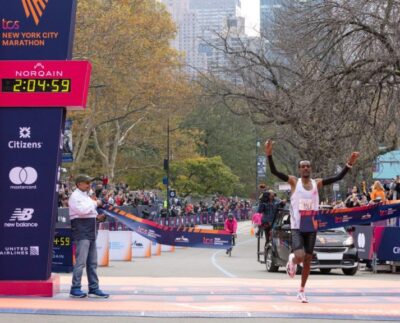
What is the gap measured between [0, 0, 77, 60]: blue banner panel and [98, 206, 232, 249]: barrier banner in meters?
9.09

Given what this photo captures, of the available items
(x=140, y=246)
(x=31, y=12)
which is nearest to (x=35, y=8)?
(x=31, y=12)

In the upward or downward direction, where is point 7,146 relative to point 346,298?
upward

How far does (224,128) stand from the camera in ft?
325

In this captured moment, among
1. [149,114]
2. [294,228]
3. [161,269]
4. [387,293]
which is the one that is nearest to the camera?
[294,228]

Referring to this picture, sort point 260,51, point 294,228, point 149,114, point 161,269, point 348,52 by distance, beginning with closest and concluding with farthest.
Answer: point 294,228
point 161,269
point 348,52
point 260,51
point 149,114

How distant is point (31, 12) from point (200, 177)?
2981 inches

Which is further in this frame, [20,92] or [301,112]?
[301,112]

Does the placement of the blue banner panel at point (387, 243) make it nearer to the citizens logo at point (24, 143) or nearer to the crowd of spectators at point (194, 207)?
the citizens logo at point (24, 143)

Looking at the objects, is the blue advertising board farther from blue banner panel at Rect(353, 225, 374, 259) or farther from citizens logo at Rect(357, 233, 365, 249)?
citizens logo at Rect(357, 233, 365, 249)

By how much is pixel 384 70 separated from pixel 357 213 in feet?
18.8

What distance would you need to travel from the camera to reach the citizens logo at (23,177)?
1209 cm

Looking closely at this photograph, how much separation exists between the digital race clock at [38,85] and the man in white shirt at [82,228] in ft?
3.78

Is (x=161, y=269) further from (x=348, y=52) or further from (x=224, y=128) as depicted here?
(x=224, y=128)

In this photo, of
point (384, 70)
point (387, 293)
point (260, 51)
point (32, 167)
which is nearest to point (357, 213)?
point (384, 70)
